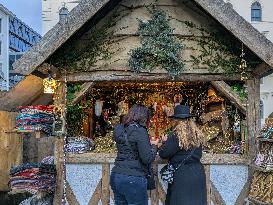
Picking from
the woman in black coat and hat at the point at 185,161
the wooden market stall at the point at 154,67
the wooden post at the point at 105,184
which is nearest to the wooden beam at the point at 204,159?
the wooden market stall at the point at 154,67

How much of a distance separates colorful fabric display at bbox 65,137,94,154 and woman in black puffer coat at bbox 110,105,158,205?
6.29ft

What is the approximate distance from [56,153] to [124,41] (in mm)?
2088

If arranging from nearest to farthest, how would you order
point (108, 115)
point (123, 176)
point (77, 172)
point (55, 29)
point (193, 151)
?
1. point (123, 176)
2. point (193, 151)
3. point (55, 29)
4. point (77, 172)
5. point (108, 115)

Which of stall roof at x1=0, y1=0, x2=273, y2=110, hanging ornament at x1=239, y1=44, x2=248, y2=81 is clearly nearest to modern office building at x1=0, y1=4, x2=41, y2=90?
stall roof at x1=0, y1=0, x2=273, y2=110

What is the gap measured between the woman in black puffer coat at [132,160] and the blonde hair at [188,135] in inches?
16.5

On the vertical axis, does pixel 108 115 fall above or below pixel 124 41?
below

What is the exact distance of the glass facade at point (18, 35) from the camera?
174ft

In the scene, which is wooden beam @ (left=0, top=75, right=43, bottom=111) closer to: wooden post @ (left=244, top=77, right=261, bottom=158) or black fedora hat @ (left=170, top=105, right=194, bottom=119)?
black fedora hat @ (left=170, top=105, right=194, bottom=119)

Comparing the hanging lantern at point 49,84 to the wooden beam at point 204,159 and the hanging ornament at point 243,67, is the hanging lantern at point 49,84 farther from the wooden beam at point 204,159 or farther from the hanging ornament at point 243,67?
the hanging ornament at point 243,67

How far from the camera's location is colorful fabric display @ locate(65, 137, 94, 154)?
800 cm

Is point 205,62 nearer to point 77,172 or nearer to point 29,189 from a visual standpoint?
point 77,172

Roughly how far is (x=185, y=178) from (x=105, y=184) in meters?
1.87

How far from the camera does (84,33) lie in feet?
26.0

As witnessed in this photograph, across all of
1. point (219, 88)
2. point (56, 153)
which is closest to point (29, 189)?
point (56, 153)
